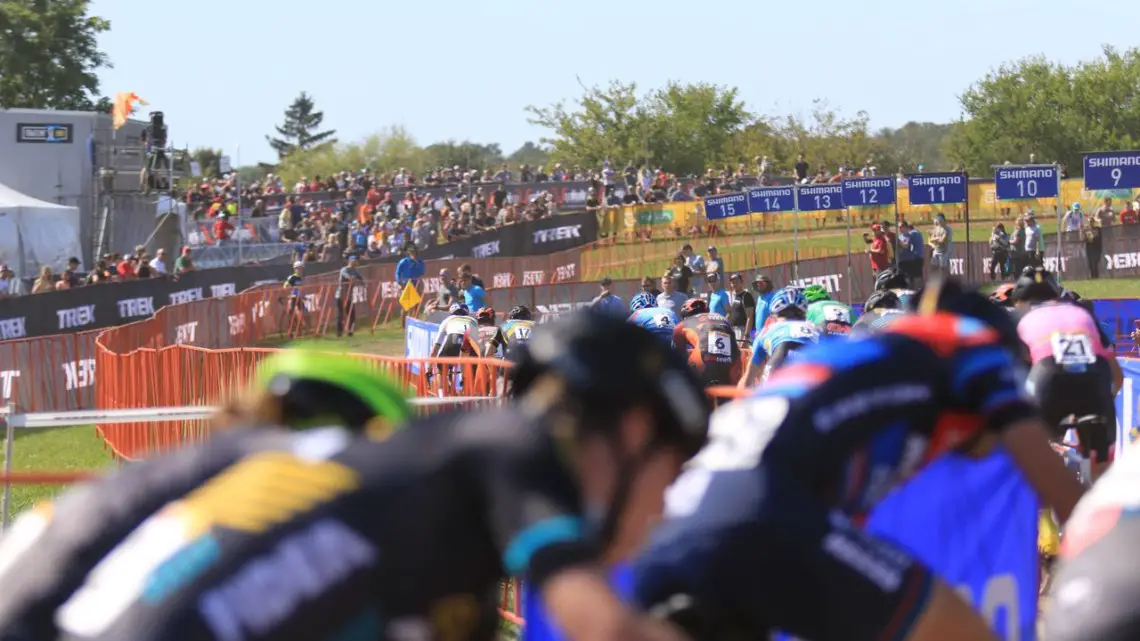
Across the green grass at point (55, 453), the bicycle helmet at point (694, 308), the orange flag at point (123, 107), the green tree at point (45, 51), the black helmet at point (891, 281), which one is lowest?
the green grass at point (55, 453)

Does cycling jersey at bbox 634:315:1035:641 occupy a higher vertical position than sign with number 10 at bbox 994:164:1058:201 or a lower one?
lower

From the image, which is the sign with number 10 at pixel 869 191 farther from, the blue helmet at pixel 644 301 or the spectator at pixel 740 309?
the blue helmet at pixel 644 301

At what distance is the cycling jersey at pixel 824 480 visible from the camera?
9.01ft

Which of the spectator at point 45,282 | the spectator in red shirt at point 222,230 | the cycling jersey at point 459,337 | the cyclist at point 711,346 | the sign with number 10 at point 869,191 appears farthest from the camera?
the spectator in red shirt at point 222,230

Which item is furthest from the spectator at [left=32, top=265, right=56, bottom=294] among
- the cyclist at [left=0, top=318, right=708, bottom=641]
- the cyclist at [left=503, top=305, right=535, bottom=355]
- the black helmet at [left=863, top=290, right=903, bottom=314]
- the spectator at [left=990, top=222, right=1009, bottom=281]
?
the cyclist at [left=0, top=318, right=708, bottom=641]

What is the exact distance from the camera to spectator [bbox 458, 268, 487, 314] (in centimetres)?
2252

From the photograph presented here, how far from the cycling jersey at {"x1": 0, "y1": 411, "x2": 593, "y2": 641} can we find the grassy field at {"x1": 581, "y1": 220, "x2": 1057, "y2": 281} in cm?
4050

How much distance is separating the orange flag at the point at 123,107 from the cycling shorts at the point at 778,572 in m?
40.2

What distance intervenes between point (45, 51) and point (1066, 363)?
67375 millimetres

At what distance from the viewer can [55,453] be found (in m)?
18.3

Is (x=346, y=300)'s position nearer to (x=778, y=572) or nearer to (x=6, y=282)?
(x=6, y=282)

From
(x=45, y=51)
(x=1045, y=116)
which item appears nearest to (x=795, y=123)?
(x=1045, y=116)

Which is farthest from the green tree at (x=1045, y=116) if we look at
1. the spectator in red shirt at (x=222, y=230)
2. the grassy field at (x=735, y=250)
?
the spectator in red shirt at (x=222, y=230)

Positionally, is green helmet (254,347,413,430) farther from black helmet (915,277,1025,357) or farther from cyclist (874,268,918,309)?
cyclist (874,268,918,309)
